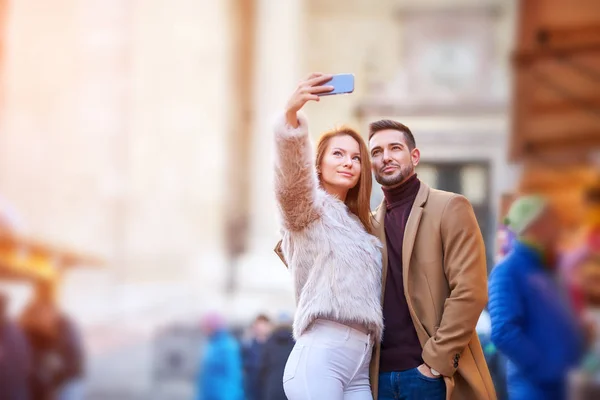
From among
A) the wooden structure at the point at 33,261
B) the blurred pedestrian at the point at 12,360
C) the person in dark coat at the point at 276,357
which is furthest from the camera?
the person in dark coat at the point at 276,357

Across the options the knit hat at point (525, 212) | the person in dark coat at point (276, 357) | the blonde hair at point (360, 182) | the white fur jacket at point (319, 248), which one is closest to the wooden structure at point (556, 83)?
the person in dark coat at point (276, 357)

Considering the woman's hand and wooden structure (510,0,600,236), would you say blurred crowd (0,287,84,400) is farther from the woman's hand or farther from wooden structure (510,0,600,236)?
wooden structure (510,0,600,236)

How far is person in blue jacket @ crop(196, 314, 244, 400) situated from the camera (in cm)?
611

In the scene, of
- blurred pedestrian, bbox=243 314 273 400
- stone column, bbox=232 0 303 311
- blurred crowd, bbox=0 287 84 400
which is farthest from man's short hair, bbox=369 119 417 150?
stone column, bbox=232 0 303 311

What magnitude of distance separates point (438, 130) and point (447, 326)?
8.89 meters

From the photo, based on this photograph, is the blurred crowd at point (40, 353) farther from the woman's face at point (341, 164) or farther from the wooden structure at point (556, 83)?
the wooden structure at point (556, 83)

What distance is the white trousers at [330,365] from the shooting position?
85.9 inches

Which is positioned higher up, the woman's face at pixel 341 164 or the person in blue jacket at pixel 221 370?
the woman's face at pixel 341 164

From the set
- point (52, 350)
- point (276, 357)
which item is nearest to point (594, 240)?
point (276, 357)

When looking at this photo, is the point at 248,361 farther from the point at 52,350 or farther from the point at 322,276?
the point at 322,276

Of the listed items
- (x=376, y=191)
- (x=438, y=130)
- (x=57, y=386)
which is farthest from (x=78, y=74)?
(x=438, y=130)

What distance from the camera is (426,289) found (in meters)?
2.27

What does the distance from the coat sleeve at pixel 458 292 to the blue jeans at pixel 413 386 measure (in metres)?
0.05

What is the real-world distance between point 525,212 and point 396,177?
0.50m
